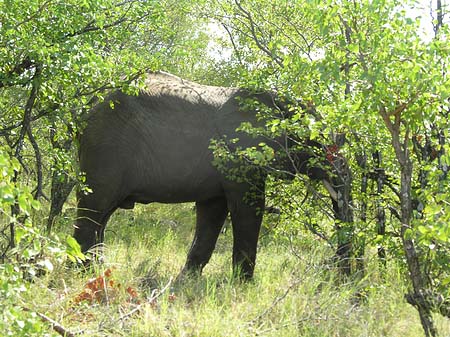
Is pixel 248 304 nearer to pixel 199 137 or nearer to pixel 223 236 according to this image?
pixel 199 137

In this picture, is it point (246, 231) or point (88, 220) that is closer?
point (88, 220)

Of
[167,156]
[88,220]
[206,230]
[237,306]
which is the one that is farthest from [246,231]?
[237,306]

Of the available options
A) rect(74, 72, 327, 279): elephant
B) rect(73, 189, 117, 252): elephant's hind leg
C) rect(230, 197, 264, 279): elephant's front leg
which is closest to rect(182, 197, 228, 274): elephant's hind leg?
rect(74, 72, 327, 279): elephant

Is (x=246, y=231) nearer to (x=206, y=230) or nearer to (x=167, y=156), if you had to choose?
(x=206, y=230)

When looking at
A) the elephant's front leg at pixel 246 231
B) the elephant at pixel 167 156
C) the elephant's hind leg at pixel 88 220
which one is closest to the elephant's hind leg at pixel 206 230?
the elephant at pixel 167 156

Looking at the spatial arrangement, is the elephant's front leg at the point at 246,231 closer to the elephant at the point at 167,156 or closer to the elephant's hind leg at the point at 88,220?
the elephant at the point at 167,156

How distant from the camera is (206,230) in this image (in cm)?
809

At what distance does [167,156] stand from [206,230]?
45.5 inches

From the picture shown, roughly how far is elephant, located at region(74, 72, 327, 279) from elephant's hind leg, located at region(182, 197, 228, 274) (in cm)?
26

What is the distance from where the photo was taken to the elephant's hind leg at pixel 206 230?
799 centimetres

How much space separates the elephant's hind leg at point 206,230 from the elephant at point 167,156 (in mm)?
256

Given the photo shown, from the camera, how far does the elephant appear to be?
23.2 ft

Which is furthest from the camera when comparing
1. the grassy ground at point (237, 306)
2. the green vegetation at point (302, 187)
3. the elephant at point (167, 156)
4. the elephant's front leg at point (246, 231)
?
the elephant's front leg at point (246, 231)

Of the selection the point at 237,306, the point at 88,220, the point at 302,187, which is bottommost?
the point at 237,306
